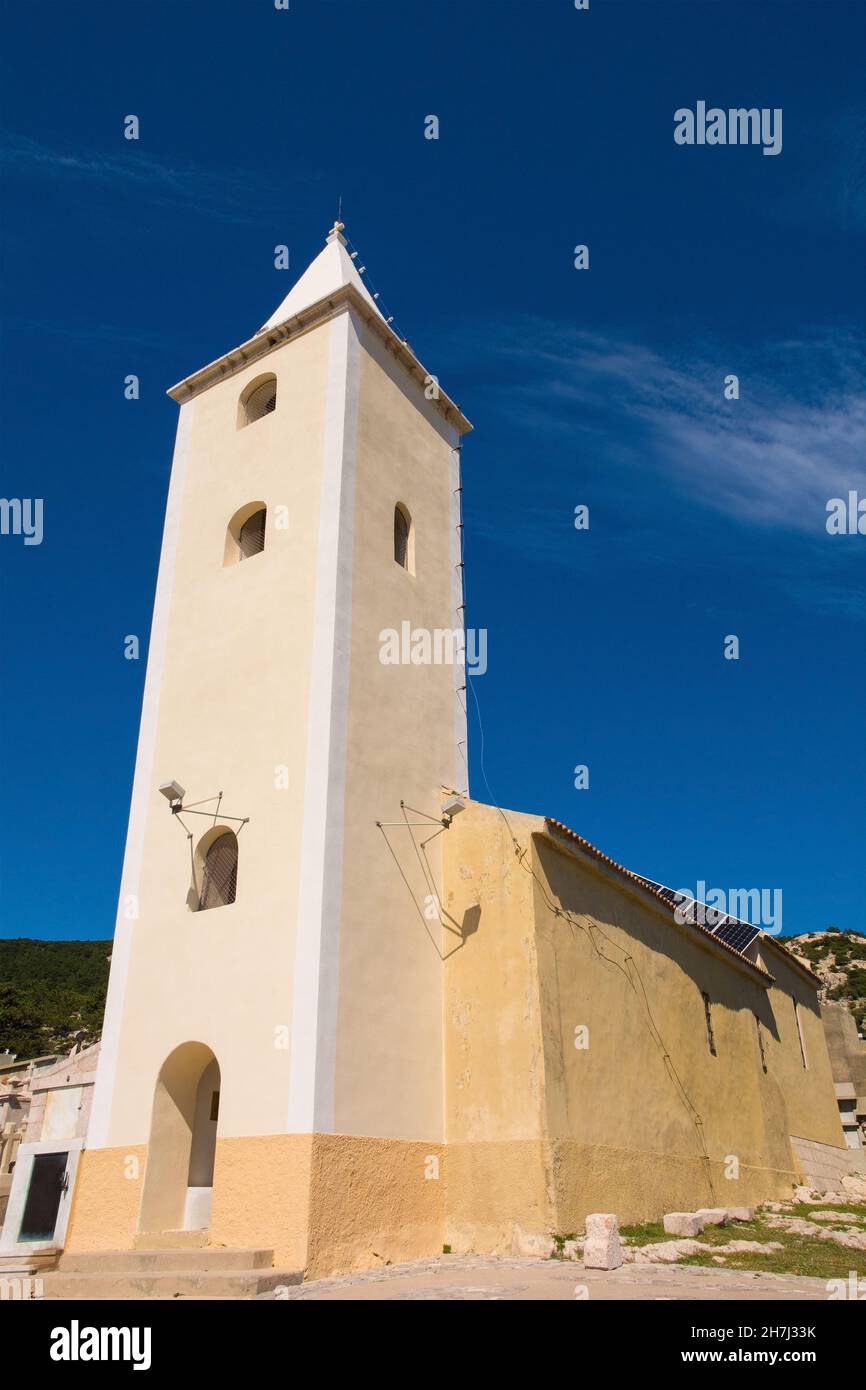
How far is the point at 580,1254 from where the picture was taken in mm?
11062

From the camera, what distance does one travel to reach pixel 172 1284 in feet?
30.0

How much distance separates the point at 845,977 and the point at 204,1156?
53.9 metres

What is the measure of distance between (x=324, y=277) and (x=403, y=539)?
6355 mm

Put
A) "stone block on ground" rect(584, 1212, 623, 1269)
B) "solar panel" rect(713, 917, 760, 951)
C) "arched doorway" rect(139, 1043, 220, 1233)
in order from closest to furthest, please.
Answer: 1. "stone block on ground" rect(584, 1212, 623, 1269)
2. "arched doorway" rect(139, 1043, 220, 1233)
3. "solar panel" rect(713, 917, 760, 951)

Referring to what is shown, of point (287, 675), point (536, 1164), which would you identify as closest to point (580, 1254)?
point (536, 1164)

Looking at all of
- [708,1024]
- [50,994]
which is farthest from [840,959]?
[50,994]

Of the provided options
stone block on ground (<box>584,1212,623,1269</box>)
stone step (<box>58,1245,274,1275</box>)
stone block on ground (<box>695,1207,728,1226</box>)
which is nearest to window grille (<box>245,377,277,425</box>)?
stone step (<box>58,1245,274,1275</box>)

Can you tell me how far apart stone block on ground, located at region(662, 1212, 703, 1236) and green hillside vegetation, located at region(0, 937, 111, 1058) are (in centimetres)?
3782

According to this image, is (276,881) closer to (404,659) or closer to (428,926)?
(428,926)

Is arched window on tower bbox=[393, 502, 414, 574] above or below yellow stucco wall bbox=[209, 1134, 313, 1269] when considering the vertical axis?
above

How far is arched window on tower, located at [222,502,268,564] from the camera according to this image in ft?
54.2

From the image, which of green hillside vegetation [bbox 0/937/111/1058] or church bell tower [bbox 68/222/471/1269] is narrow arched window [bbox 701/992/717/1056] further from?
green hillside vegetation [bbox 0/937/111/1058]

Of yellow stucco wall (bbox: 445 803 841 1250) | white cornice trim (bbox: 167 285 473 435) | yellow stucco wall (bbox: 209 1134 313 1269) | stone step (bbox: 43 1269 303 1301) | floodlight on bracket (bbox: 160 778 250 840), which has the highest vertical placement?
white cornice trim (bbox: 167 285 473 435)
